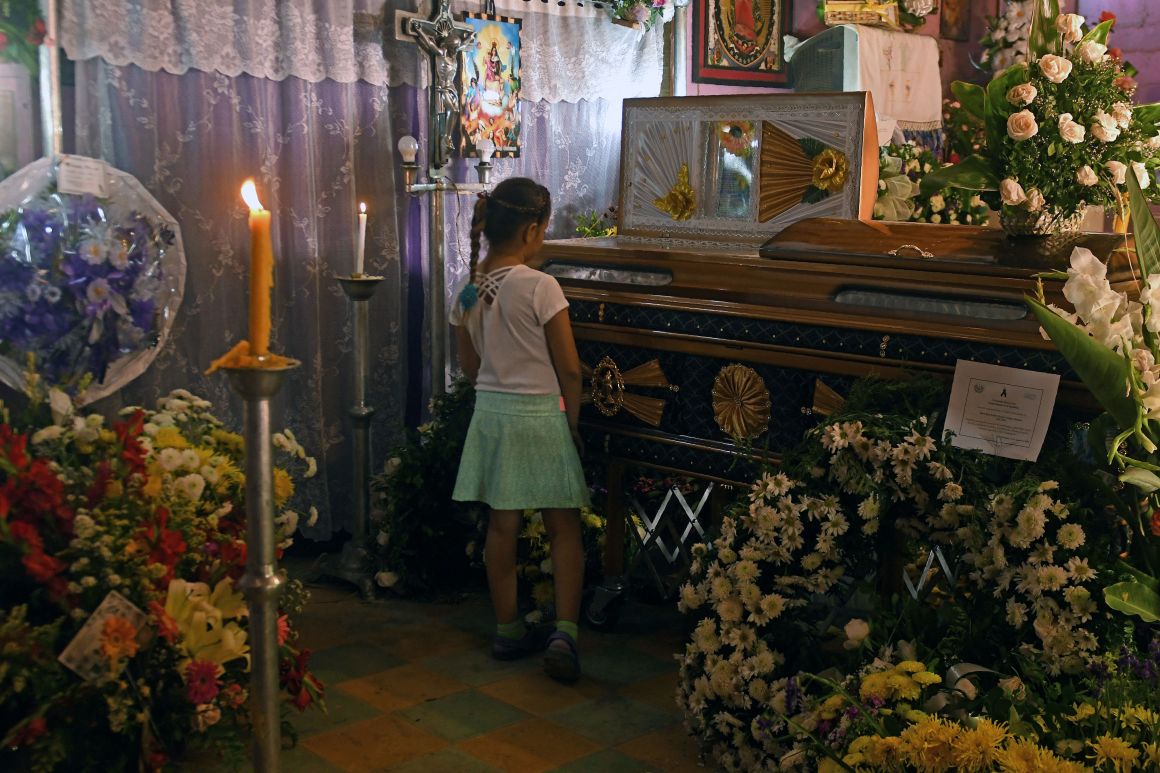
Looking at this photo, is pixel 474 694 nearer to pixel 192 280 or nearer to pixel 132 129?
pixel 192 280

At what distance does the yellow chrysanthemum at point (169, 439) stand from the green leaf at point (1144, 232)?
237 cm

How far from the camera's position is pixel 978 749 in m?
2.19

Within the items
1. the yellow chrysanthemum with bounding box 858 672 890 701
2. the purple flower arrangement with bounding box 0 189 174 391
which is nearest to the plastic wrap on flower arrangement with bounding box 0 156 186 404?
the purple flower arrangement with bounding box 0 189 174 391

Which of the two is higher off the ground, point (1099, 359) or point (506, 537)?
point (1099, 359)

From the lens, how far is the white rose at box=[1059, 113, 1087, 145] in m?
3.30

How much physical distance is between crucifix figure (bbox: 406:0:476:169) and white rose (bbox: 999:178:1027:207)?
2355 millimetres

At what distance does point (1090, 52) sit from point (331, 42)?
2.77 metres

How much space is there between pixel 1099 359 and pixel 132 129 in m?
3.32

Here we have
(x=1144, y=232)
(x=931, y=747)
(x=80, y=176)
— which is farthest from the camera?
→ (x=80, y=176)

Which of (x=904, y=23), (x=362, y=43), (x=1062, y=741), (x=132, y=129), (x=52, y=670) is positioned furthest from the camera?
(x=904, y=23)

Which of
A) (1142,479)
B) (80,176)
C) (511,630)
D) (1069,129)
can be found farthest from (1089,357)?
(80,176)

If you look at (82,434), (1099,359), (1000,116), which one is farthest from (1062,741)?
(82,434)

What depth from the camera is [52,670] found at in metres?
2.89

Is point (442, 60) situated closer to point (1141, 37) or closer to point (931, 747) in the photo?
point (931, 747)
